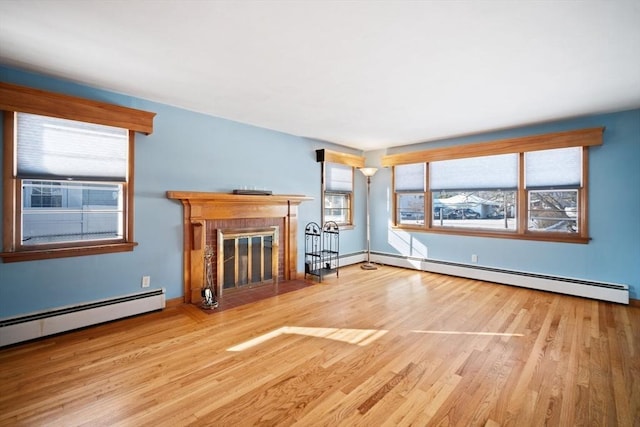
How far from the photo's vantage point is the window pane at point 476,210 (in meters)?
4.70

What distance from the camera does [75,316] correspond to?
284 centimetres

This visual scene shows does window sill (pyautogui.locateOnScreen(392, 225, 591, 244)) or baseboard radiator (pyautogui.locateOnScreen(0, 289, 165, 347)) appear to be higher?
window sill (pyautogui.locateOnScreen(392, 225, 591, 244))

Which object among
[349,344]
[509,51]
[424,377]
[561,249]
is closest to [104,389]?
[349,344]

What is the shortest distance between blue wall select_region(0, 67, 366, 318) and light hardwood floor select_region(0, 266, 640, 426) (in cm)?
42

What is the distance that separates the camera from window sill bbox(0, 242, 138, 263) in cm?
259

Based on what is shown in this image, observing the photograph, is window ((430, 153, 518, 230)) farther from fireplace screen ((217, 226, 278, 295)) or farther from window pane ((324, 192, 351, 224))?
fireplace screen ((217, 226, 278, 295))

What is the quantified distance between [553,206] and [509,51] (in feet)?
9.98

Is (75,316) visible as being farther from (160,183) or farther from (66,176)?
(160,183)

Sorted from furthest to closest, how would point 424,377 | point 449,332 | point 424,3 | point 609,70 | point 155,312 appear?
point 155,312
point 449,332
point 609,70
point 424,377
point 424,3

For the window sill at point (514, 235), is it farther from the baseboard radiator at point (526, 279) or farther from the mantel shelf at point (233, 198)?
the mantel shelf at point (233, 198)

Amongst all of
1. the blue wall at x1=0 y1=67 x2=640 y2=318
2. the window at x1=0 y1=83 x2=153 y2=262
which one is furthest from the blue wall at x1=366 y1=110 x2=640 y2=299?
the window at x1=0 y1=83 x2=153 y2=262

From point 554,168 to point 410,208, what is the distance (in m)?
2.32

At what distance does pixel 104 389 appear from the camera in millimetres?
2002

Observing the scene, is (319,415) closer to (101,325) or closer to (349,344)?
(349,344)
